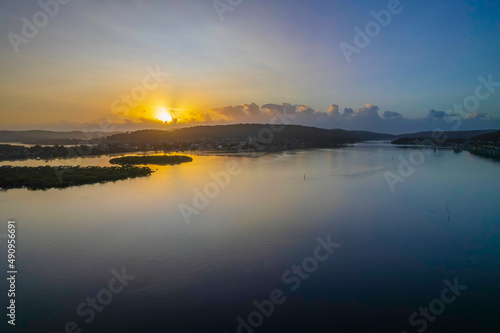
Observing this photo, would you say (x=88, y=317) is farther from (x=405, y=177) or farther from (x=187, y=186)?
(x=405, y=177)

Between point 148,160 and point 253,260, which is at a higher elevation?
point 148,160

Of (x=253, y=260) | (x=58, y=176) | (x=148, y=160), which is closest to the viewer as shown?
(x=253, y=260)

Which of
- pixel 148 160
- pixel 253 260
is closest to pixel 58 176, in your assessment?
pixel 148 160

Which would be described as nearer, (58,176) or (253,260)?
(253,260)

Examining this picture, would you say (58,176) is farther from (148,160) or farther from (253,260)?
(253,260)

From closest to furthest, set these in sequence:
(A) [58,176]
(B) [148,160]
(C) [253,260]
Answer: (C) [253,260], (A) [58,176], (B) [148,160]

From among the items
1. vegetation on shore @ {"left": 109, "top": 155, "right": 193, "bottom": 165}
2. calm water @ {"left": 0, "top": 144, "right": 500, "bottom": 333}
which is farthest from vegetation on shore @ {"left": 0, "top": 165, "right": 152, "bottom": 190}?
vegetation on shore @ {"left": 109, "top": 155, "right": 193, "bottom": 165}
